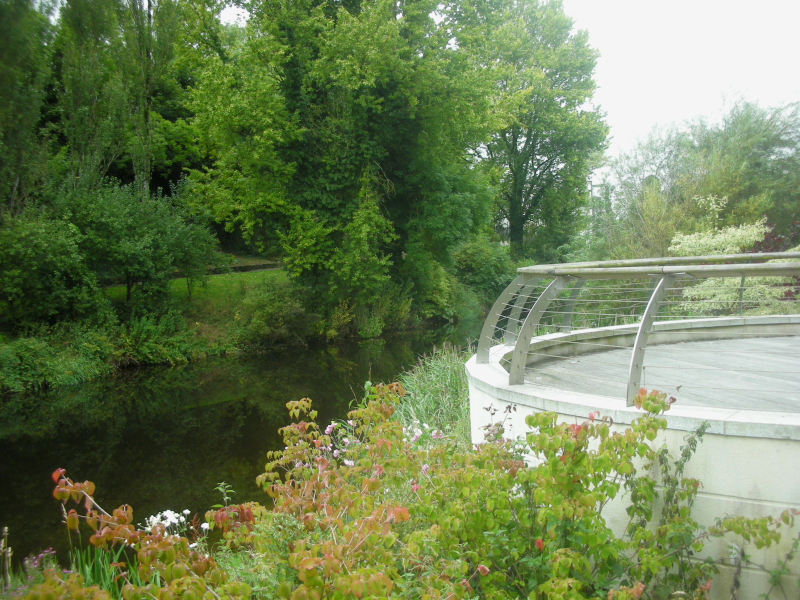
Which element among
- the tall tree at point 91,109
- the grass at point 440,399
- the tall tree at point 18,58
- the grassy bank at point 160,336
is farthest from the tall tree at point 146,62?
the grass at point 440,399

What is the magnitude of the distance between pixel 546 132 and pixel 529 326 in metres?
28.7

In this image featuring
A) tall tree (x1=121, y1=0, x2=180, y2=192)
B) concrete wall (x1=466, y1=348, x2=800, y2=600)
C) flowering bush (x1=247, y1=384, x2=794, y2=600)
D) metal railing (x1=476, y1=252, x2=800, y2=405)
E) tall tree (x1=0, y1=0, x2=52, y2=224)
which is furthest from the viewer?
tall tree (x1=121, y1=0, x2=180, y2=192)

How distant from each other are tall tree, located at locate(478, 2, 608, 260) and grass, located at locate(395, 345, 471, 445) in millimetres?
21195

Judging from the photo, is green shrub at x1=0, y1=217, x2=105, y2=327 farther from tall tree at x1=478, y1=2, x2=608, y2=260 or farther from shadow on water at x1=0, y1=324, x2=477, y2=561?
tall tree at x1=478, y1=2, x2=608, y2=260

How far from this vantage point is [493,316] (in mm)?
5234

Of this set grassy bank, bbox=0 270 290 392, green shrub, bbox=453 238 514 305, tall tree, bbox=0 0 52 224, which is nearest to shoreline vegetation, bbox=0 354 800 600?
tall tree, bbox=0 0 52 224

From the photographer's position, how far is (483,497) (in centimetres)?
302

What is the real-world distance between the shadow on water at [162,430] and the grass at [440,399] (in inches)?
76.0

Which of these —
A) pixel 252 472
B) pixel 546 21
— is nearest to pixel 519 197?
pixel 546 21

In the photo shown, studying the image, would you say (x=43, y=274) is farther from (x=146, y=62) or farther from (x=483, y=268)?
(x=483, y=268)

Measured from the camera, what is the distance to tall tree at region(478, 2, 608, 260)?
2991 centimetres

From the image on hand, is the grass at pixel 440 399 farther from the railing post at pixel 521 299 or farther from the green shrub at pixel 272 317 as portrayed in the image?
the green shrub at pixel 272 317

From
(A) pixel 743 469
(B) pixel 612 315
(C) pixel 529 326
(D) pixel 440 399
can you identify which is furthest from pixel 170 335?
(A) pixel 743 469

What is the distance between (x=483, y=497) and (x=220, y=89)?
19.1 m
